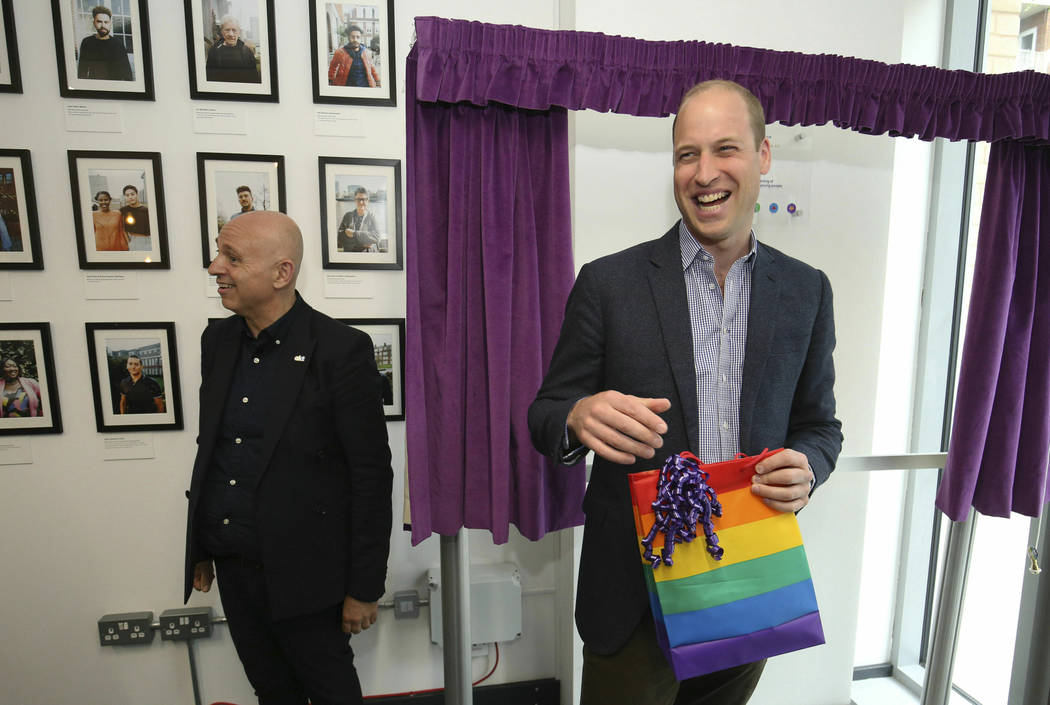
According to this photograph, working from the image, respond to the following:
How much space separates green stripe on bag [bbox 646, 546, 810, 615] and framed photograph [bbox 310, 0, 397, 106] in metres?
1.89

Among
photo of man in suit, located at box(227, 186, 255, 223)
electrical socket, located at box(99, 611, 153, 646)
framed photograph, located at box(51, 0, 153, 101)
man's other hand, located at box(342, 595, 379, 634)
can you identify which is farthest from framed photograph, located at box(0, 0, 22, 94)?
man's other hand, located at box(342, 595, 379, 634)

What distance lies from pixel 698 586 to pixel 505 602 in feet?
4.52

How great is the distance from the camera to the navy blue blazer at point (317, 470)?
144cm

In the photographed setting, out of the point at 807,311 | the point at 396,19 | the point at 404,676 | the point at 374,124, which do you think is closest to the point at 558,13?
the point at 396,19

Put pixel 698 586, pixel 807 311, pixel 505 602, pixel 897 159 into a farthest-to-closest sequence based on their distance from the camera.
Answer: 1. pixel 897 159
2. pixel 505 602
3. pixel 807 311
4. pixel 698 586

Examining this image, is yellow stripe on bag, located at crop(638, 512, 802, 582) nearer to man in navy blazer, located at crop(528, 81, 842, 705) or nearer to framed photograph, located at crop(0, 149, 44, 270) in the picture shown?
man in navy blazer, located at crop(528, 81, 842, 705)

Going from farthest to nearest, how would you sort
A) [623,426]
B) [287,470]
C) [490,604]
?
[490,604], [287,470], [623,426]

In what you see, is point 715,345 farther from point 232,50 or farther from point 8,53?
point 8,53

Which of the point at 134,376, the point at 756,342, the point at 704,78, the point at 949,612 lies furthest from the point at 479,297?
the point at 949,612

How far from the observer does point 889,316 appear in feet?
7.63

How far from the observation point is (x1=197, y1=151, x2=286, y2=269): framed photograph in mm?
1919

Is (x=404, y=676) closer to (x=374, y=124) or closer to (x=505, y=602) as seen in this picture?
(x=505, y=602)

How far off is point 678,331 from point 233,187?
68.6 inches

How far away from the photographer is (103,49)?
72.6 inches
